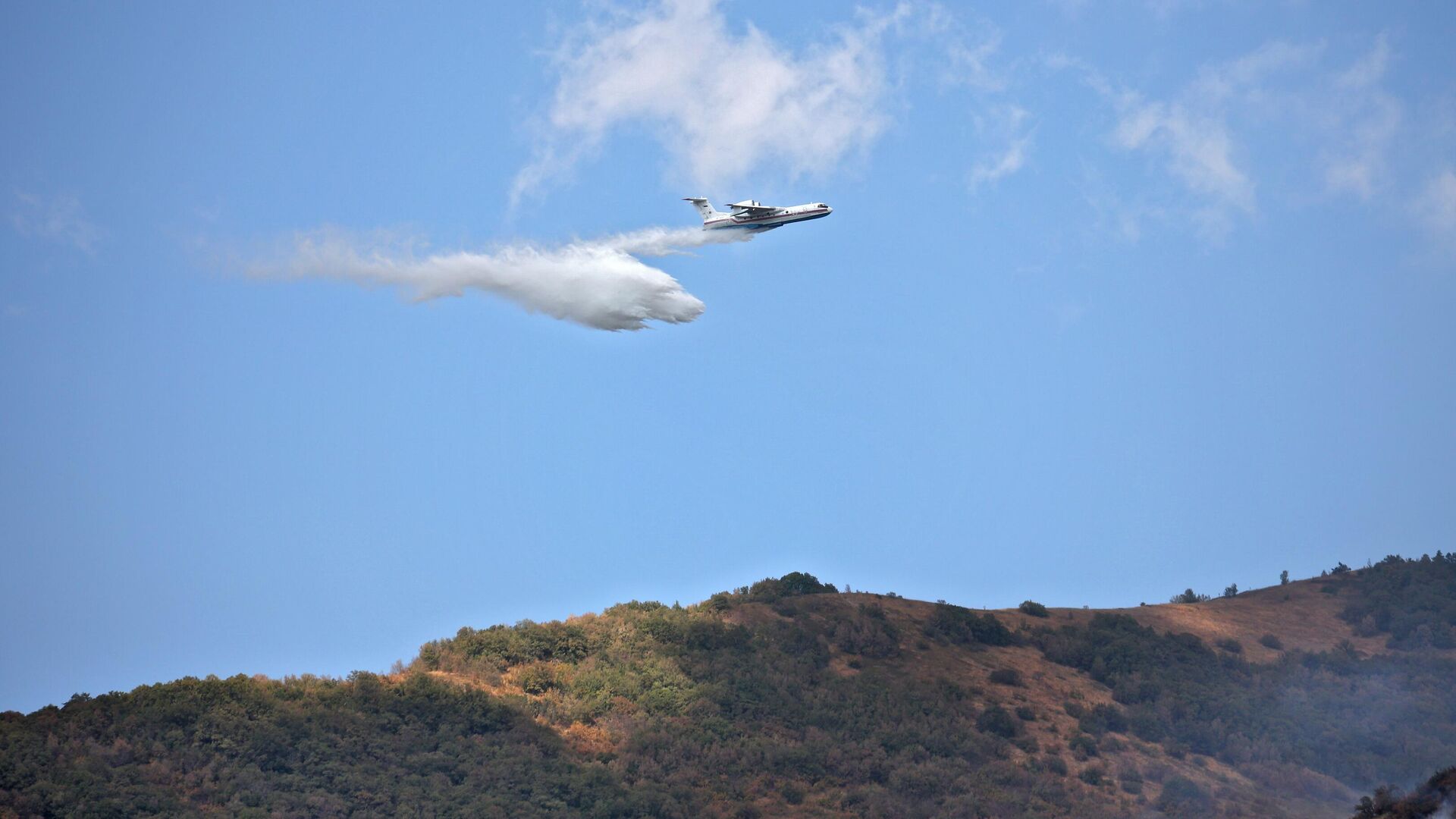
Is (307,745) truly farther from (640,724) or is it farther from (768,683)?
(768,683)

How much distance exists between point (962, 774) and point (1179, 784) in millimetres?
9388

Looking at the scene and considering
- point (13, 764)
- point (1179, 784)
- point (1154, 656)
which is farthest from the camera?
point (1154, 656)

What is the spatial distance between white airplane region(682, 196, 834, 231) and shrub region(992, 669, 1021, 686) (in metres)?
27.2

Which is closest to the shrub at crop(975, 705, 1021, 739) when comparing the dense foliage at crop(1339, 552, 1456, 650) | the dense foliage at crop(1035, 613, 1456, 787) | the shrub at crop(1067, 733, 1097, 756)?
the shrub at crop(1067, 733, 1097, 756)

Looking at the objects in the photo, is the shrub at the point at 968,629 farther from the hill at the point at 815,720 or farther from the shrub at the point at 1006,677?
the shrub at the point at 1006,677

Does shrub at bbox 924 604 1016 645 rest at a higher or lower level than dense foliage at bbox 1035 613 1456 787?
higher

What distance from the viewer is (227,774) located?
53875 mm

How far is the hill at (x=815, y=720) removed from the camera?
55062 mm

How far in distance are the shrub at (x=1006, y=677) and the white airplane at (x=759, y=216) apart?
27.2 meters

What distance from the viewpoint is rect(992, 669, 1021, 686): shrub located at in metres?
72.8

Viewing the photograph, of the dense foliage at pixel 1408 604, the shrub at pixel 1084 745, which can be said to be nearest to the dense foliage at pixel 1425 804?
the shrub at pixel 1084 745

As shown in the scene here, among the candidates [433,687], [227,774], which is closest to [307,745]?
[227,774]

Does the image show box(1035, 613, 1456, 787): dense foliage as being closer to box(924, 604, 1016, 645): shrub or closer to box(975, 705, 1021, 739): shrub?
box(924, 604, 1016, 645): shrub

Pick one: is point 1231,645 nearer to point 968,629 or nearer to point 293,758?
point 968,629
